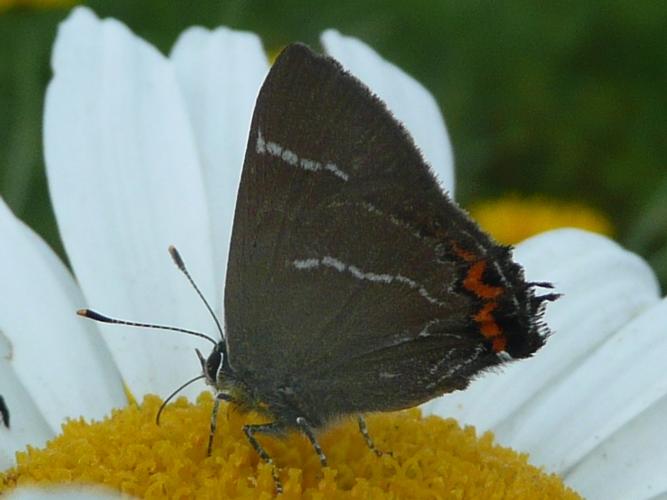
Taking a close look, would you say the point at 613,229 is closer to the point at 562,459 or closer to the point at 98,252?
the point at 562,459

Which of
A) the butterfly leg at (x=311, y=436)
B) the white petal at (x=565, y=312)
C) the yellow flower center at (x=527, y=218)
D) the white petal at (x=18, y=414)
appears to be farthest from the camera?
the yellow flower center at (x=527, y=218)

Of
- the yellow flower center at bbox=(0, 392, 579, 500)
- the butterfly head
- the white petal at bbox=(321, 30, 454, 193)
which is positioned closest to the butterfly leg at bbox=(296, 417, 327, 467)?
the yellow flower center at bbox=(0, 392, 579, 500)

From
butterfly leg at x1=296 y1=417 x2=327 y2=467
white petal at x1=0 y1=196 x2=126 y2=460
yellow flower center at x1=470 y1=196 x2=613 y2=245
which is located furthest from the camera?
yellow flower center at x1=470 y1=196 x2=613 y2=245

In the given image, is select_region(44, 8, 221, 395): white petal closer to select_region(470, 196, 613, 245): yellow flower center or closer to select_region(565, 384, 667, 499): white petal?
select_region(565, 384, 667, 499): white petal

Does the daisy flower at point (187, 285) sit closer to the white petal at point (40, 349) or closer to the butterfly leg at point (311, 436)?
the white petal at point (40, 349)

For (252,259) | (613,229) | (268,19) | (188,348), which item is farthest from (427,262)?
(268,19)

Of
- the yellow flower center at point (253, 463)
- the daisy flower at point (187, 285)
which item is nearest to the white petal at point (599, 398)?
the daisy flower at point (187, 285)

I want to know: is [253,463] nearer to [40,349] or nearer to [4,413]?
[4,413]
